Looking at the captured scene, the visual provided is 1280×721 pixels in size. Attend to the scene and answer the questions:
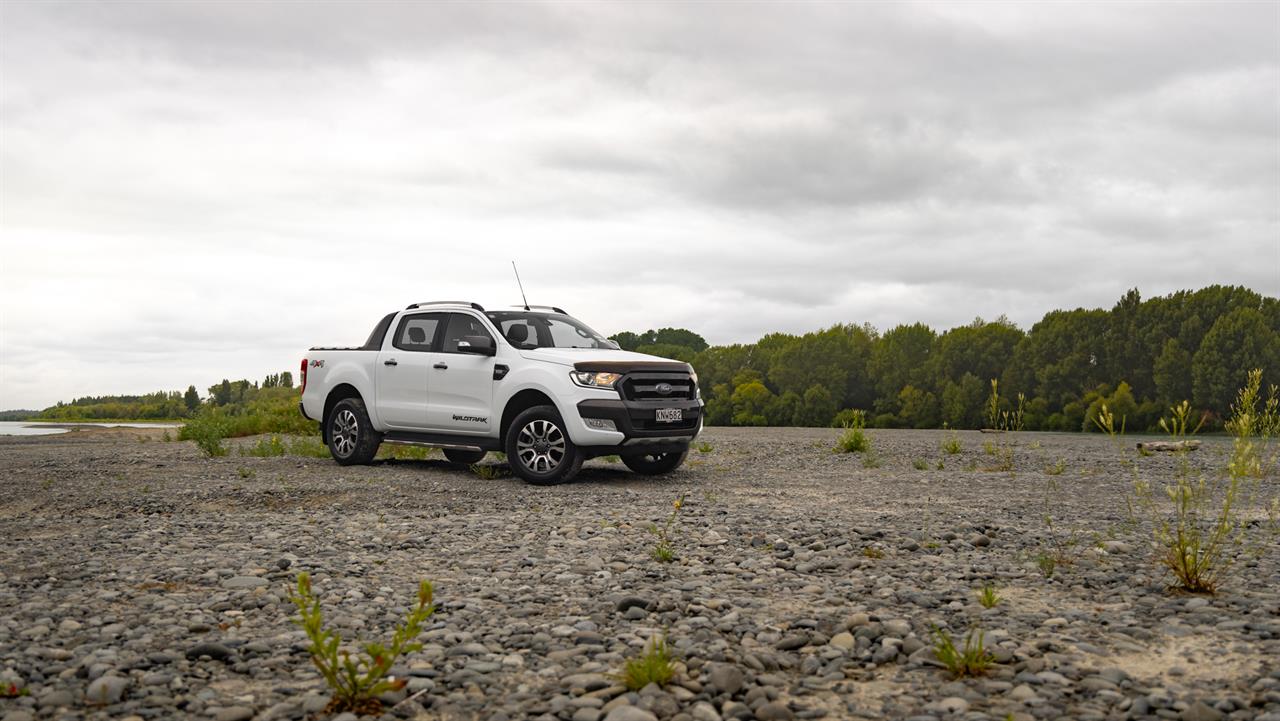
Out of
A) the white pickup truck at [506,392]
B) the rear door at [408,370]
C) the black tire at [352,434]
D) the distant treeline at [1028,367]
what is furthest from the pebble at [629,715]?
the distant treeline at [1028,367]

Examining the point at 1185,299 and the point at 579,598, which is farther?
the point at 1185,299

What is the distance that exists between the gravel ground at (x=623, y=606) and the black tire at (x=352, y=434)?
2973mm

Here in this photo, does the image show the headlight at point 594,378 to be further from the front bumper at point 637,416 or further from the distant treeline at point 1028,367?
the distant treeline at point 1028,367

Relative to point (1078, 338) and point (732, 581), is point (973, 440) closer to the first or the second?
point (732, 581)

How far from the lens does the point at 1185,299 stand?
58.4 meters

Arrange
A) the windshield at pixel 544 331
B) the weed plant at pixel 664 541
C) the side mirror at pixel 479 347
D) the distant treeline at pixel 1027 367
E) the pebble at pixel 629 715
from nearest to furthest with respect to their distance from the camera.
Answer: the pebble at pixel 629 715
the weed plant at pixel 664 541
the side mirror at pixel 479 347
the windshield at pixel 544 331
the distant treeline at pixel 1027 367

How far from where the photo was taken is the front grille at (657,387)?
11312 mm

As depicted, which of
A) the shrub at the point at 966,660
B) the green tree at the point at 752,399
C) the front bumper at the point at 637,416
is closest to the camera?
the shrub at the point at 966,660

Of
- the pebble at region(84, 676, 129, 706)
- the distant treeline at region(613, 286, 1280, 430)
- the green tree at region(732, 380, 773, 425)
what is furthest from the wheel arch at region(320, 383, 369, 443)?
the green tree at region(732, 380, 773, 425)

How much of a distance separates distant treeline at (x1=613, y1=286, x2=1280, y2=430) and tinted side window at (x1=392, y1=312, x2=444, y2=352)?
97.4ft

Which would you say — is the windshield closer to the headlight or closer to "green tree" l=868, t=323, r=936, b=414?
the headlight

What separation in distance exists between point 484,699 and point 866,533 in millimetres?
4146

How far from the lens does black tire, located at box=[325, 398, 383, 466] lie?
44.1 ft

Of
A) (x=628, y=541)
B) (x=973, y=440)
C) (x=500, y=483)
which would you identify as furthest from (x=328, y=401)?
(x=973, y=440)
